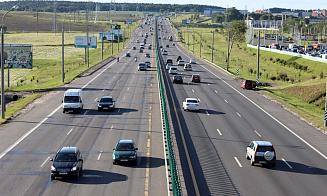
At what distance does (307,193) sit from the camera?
22.9m

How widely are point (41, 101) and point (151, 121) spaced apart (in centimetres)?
1666

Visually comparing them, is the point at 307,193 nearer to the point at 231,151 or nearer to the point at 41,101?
the point at 231,151

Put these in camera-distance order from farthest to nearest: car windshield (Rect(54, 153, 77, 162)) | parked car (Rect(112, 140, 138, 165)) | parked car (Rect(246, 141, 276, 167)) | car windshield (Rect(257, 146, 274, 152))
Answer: car windshield (Rect(257, 146, 274, 152)) → parked car (Rect(246, 141, 276, 167)) → parked car (Rect(112, 140, 138, 165)) → car windshield (Rect(54, 153, 77, 162))

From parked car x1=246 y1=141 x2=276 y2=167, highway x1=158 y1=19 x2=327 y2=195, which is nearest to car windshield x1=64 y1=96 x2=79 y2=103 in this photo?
highway x1=158 y1=19 x2=327 y2=195

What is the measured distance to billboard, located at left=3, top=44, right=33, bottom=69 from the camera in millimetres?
72125

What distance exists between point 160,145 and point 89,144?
16.0ft

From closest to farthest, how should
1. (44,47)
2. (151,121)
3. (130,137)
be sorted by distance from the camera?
(130,137) → (151,121) → (44,47)

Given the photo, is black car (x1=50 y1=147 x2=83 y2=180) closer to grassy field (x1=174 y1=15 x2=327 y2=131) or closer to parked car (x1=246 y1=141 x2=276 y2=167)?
parked car (x1=246 y1=141 x2=276 y2=167)

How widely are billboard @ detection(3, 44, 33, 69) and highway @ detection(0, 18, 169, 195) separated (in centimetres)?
1763

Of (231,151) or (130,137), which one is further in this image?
(130,137)

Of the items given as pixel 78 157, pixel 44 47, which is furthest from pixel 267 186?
pixel 44 47

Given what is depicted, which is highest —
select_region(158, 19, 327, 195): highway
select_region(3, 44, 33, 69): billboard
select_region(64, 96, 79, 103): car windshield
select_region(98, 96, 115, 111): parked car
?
select_region(3, 44, 33, 69): billboard

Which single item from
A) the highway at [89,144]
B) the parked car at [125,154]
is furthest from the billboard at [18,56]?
the parked car at [125,154]

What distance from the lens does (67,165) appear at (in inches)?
941
